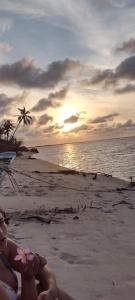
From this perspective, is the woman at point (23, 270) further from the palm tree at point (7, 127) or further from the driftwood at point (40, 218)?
the palm tree at point (7, 127)

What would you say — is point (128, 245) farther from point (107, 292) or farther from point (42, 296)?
point (42, 296)

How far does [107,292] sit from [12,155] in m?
3.93

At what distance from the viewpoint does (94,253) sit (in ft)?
22.3

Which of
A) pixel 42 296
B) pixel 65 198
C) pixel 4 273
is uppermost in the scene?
pixel 4 273

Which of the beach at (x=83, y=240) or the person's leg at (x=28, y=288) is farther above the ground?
the person's leg at (x=28, y=288)

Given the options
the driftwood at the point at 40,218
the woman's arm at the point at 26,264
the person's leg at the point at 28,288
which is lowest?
the driftwood at the point at 40,218

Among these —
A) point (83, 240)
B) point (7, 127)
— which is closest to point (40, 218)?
point (83, 240)

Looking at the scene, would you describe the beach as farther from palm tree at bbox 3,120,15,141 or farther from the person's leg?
palm tree at bbox 3,120,15,141

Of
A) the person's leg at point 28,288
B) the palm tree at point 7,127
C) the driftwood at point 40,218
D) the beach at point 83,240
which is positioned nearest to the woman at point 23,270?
the person's leg at point 28,288

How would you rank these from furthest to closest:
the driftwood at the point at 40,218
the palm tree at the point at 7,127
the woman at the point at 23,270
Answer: the palm tree at the point at 7,127 < the driftwood at the point at 40,218 < the woman at the point at 23,270

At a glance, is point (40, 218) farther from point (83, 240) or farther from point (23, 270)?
point (23, 270)

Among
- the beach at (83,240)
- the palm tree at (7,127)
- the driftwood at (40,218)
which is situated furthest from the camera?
the palm tree at (7,127)

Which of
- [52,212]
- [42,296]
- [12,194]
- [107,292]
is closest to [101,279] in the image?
[107,292]

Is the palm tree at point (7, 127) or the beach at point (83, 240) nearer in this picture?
the beach at point (83, 240)
